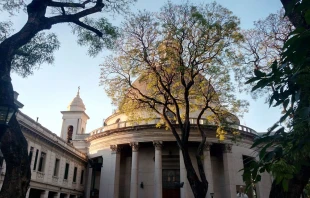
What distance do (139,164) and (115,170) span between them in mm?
2935

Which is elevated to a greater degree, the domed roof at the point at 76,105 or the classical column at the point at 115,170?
the domed roof at the point at 76,105

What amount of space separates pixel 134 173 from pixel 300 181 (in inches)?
962

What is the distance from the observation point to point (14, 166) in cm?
487

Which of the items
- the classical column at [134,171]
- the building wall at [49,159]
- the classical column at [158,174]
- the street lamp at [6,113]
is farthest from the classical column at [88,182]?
the street lamp at [6,113]

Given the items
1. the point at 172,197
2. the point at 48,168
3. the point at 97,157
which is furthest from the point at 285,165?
the point at 97,157

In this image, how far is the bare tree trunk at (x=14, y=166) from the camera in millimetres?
4695

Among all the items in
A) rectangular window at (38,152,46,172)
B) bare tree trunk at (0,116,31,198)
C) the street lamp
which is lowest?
bare tree trunk at (0,116,31,198)

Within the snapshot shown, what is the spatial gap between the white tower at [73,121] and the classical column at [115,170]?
452 inches

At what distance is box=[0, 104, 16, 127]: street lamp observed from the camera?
493 cm

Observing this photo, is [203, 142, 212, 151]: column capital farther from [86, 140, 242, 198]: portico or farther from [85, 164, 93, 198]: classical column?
[85, 164, 93, 198]: classical column

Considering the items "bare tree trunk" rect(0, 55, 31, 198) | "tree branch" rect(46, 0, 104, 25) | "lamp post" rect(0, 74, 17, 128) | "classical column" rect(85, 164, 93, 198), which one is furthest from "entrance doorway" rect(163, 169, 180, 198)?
"lamp post" rect(0, 74, 17, 128)

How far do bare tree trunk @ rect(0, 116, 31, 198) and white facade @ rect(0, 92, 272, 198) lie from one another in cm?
1930

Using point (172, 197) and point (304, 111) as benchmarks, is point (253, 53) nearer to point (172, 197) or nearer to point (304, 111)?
point (172, 197)

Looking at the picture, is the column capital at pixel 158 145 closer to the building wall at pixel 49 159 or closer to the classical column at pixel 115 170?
the classical column at pixel 115 170
